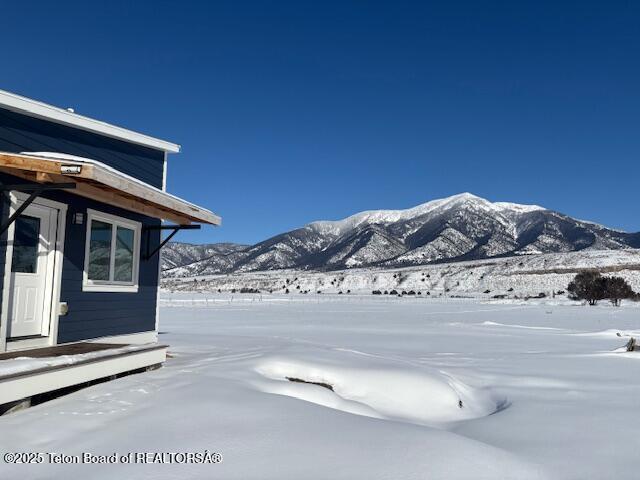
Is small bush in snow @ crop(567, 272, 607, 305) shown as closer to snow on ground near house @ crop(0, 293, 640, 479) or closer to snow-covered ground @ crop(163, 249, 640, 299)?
snow-covered ground @ crop(163, 249, 640, 299)

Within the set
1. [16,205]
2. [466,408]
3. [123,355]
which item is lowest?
[466,408]

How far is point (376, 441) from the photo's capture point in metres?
4.26

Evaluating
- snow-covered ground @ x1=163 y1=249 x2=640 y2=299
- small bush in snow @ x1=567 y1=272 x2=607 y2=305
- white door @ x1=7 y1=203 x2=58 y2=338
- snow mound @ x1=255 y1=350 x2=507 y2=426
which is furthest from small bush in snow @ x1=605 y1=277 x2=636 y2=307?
white door @ x1=7 y1=203 x2=58 y2=338

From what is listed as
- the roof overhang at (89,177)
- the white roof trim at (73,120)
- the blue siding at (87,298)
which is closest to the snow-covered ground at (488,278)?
the blue siding at (87,298)

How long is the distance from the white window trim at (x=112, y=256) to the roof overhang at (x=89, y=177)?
1.66ft

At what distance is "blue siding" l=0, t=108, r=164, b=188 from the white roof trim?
0.09 metres

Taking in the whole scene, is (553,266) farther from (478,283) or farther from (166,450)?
(166,450)

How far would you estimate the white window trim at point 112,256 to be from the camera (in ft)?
28.1

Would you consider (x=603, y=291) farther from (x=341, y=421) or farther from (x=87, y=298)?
(x=341, y=421)

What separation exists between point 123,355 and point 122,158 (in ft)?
15.0

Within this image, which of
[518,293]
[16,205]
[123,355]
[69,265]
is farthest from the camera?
[518,293]

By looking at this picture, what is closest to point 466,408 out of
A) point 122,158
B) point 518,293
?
point 122,158

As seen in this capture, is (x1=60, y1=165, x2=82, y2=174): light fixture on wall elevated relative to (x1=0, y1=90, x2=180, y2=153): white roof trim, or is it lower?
lower

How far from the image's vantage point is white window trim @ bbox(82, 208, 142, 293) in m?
8.55
